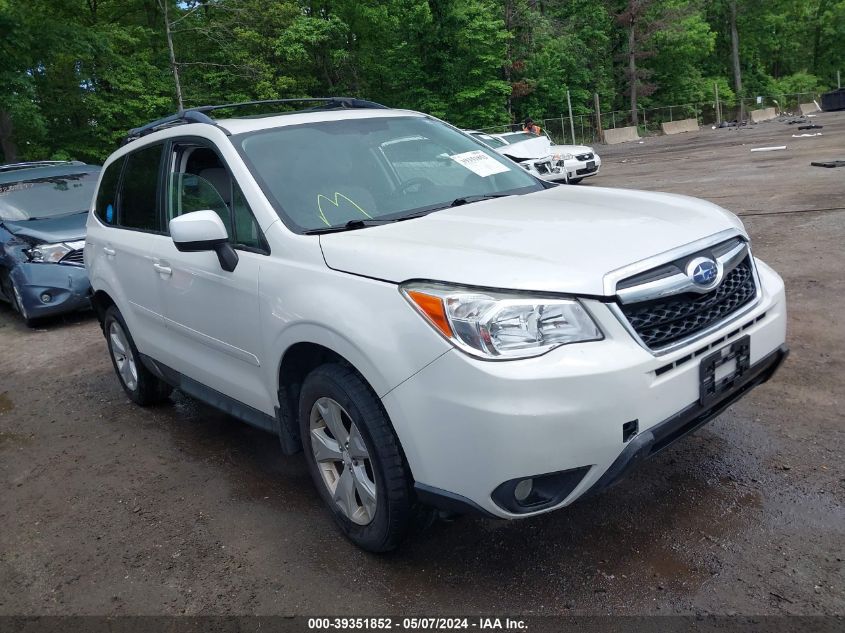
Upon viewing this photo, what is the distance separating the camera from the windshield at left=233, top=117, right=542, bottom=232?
11.3 feet

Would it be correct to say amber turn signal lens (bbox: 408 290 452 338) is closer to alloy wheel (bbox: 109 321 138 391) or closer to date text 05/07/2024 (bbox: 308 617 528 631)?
date text 05/07/2024 (bbox: 308 617 528 631)

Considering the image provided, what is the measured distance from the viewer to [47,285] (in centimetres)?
799

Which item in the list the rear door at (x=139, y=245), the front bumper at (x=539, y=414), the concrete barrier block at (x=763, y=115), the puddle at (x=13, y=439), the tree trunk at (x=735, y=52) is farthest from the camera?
the tree trunk at (x=735, y=52)

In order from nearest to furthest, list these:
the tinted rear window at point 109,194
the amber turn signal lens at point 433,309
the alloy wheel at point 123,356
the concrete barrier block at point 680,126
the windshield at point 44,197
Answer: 1. the amber turn signal lens at point 433,309
2. the tinted rear window at point 109,194
3. the alloy wheel at point 123,356
4. the windshield at point 44,197
5. the concrete barrier block at point 680,126

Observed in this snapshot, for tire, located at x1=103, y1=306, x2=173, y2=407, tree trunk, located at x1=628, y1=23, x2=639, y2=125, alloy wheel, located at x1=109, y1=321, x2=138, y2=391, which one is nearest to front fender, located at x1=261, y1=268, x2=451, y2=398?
tire, located at x1=103, y1=306, x2=173, y2=407

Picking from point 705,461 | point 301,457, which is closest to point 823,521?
point 705,461

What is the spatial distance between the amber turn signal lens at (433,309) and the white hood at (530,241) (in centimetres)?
7

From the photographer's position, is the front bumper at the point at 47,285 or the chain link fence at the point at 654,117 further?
the chain link fence at the point at 654,117

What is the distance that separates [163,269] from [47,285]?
15.3 ft

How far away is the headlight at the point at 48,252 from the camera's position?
8031 mm

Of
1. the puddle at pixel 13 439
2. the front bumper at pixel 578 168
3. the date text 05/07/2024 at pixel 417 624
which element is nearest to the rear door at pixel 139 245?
the puddle at pixel 13 439

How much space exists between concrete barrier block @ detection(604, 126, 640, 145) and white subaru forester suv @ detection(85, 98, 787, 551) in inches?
1545

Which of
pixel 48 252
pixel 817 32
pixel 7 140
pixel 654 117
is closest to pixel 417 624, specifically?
pixel 48 252

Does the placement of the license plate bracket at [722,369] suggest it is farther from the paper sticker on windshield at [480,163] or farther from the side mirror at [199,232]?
the side mirror at [199,232]
